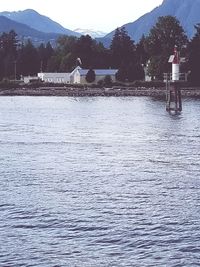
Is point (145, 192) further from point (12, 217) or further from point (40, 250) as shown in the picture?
point (40, 250)

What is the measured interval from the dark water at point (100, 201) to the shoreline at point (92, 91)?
3048 inches

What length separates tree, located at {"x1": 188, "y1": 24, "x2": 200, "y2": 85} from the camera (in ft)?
396

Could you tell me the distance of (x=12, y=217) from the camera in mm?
20297

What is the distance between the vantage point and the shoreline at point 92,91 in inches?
4771

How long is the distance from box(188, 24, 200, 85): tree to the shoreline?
86.8 inches

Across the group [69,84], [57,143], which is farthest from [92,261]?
[69,84]

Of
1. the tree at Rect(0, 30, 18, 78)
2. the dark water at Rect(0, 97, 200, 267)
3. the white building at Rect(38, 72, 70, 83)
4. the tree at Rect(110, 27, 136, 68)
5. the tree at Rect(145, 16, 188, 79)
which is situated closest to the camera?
the dark water at Rect(0, 97, 200, 267)

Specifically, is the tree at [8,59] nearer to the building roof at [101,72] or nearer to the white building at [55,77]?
the white building at [55,77]

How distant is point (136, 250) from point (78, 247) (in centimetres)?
163

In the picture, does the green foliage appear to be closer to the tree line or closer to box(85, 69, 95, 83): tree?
the tree line

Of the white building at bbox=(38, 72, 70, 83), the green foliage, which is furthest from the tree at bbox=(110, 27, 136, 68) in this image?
the white building at bbox=(38, 72, 70, 83)

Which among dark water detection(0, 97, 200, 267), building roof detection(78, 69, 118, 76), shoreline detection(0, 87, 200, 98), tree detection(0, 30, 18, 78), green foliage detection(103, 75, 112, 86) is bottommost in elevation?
dark water detection(0, 97, 200, 267)

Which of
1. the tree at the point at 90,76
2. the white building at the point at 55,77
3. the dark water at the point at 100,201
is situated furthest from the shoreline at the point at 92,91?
the dark water at the point at 100,201

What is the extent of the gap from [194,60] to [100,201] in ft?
332
